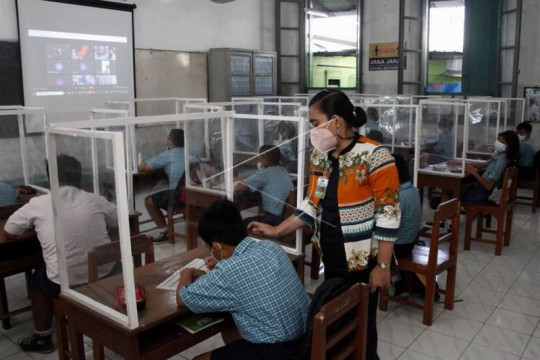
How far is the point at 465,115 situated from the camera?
16.1 feet

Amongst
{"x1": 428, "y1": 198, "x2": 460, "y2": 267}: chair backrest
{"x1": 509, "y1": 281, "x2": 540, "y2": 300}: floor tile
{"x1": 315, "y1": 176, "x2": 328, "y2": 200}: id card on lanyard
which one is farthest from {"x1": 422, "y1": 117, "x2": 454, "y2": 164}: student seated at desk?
{"x1": 315, "y1": 176, "x2": 328, "y2": 200}: id card on lanyard

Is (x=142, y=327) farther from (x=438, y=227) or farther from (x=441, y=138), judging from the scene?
(x=441, y=138)

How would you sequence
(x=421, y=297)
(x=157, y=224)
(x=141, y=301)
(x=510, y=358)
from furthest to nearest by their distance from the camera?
(x=157, y=224) < (x=421, y=297) < (x=510, y=358) < (x=141, y=301)

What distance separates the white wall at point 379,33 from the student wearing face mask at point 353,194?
254 inches

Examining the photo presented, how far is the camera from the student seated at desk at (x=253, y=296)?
161 cm

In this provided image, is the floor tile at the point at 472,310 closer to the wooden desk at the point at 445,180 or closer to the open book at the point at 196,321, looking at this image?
the wooden desk at the point at 445,180

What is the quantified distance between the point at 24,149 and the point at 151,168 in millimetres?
943

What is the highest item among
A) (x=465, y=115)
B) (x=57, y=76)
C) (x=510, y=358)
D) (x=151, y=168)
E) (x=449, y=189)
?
(x=57, y=76)

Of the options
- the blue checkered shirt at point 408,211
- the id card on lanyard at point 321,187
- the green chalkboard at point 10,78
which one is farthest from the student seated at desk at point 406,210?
the green chalkboard at point 10,78

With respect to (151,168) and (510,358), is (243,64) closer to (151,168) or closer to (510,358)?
(151,168)

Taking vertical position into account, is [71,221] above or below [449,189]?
above

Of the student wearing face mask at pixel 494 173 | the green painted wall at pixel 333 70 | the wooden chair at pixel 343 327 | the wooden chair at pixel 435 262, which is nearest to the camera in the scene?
the wooden chair at pixel 343 327

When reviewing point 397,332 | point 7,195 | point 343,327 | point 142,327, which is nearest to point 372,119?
point 397,332

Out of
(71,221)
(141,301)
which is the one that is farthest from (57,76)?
(141,301)
